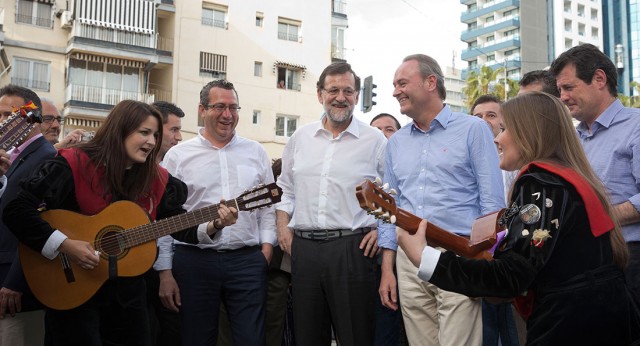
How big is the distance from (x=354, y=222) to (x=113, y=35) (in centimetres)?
2759

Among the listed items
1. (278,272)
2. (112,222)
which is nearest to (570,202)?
(112,222)

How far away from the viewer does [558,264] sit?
3.23 m

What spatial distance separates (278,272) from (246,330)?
3.51ft

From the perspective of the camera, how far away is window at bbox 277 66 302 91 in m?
34.3

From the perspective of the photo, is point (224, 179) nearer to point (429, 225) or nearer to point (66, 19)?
point (429, 225)

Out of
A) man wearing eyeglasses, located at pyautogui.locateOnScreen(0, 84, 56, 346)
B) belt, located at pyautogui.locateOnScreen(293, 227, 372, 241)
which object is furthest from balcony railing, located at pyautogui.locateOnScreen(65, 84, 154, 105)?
belt, located at pyautogui.locateOnScreen(293, 227, 372, 241)

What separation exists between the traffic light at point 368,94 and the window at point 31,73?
16.7 meters

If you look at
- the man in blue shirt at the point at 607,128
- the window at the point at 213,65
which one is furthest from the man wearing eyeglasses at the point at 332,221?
the window at the point at 213,65

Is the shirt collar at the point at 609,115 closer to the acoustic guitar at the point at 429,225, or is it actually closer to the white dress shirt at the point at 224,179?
the acoustic guitar at the point at 429,225

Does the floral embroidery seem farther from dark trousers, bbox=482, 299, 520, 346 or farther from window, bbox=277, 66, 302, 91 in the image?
window, bbox=277, 66, 302, 91

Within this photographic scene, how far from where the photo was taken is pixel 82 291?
4438 mm

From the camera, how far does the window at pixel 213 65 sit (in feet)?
107

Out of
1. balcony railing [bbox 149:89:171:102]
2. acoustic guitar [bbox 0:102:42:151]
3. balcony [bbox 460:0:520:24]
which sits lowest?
acoustic guitar [bbox 0:102:42:151]

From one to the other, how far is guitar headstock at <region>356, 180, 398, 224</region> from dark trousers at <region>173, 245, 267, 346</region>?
2319 mm
